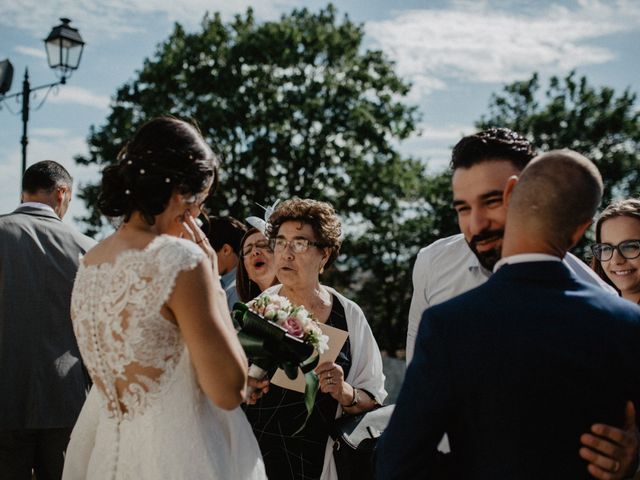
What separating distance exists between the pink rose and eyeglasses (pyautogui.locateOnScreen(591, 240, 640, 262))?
2013 millimetres

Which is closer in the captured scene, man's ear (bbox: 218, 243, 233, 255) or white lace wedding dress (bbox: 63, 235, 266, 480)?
white lace wedding dress (bbox: 63, 235, 266, 480)

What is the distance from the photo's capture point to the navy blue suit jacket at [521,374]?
190 centimetres

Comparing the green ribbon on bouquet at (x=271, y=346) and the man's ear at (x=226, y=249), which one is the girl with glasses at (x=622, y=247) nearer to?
the green ribbon on bouquet at (x=271, y=346)

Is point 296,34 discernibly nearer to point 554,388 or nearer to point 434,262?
point 434,262

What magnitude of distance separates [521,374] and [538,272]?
313 millimetres

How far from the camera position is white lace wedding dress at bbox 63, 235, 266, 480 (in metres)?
2.44

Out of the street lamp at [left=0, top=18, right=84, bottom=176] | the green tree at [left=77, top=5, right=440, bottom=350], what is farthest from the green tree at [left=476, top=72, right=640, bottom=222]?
the street lamp at [left=0, top=18, right=84, bottom=176]

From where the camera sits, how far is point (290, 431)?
3.88 metres

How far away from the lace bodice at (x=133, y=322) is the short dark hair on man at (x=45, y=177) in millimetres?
2886

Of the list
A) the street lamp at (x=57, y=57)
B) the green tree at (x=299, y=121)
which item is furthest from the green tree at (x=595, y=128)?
the street lamp at (x=57, y=57)

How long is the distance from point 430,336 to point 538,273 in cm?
37

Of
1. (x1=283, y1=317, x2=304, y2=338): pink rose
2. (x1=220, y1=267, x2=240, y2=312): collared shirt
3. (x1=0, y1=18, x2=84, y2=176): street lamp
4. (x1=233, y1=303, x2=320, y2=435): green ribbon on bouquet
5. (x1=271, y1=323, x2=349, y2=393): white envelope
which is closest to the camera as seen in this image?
(x1=233, y1=303, x2=320, y2=435): green ribbon on bouquet

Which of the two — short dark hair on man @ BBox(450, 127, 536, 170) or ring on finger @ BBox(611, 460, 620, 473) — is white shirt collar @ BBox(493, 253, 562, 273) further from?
short dark hair on man @ BBox(450, 127, 536, 170)

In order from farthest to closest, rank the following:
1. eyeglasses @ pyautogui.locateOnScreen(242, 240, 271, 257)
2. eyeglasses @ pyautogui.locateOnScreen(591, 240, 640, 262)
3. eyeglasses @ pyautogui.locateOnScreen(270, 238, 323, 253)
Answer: eyeglasses @ pyautogui.locateOnScreen(242, 240, 271, 257) < eyeglasses @ pyautogui.locateOnScreen(270, 238, 323, 253) < eyeglasses @ pyautogui.locateOnScreen(591, 240, 640, 262)
